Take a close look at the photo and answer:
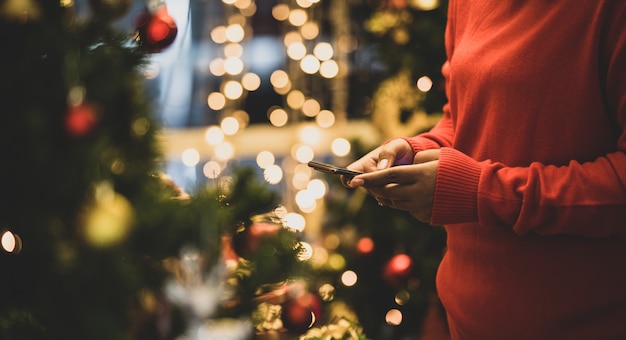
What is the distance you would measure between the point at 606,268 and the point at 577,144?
0.18m

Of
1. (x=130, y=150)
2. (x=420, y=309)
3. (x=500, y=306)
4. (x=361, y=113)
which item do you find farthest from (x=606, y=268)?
(x=361, y=113)

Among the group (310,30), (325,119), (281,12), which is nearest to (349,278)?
(325,119)

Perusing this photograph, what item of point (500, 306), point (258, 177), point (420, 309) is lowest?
point (420, 309)

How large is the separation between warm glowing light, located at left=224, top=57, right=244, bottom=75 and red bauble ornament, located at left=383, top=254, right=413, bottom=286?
4.99 ft

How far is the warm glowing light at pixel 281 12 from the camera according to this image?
314 cm

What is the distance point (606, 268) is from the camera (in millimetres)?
819

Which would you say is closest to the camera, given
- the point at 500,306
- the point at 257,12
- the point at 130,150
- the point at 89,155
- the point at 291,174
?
the point at 89,155

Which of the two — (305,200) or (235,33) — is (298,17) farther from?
(305,200)

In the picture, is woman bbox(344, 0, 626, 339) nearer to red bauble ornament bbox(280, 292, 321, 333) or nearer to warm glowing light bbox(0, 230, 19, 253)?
red bauble ornament bbox(280, 292, 321, 333)

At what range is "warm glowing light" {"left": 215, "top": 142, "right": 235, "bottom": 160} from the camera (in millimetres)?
2918

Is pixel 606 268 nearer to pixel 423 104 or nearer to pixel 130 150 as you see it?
pixel 130 150

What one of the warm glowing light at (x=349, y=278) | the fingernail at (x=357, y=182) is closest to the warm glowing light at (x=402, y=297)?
the warm glowing light at (x=349, y=278)

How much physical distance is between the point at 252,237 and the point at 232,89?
2.27 m

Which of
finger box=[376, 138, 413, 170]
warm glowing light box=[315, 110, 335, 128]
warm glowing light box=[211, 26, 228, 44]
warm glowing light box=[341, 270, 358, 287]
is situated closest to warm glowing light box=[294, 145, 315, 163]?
warm glowing light box=[315, 110, 335, 128]
